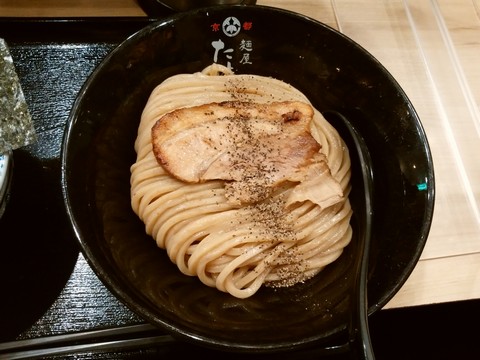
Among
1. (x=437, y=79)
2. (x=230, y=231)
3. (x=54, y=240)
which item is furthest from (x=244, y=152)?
(x=437, y=79)

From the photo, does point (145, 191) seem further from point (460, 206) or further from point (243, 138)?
point (460, 206)

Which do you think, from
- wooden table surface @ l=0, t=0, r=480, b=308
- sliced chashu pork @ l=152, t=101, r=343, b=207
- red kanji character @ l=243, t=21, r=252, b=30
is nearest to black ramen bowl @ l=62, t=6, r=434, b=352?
red kanji character @ l=243, t=21, r=252, b=30

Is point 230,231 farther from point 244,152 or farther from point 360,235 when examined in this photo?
point 360,235

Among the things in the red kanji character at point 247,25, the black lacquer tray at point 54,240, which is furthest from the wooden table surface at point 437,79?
the red kanji character at point 247,25

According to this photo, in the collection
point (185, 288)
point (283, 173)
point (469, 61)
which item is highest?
point (469, 61)

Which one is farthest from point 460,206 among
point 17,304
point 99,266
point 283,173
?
point 17,304

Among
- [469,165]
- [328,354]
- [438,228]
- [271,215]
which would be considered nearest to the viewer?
[271,215]

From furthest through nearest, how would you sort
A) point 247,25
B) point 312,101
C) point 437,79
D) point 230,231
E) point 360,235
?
point 437,79, point 312,101, point 247,25, point 360,235, point 230,231
